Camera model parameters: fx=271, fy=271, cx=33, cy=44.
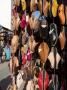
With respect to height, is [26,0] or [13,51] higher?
[26,0]

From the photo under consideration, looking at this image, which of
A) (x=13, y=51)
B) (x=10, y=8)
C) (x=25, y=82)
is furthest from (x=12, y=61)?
(x=10, y=8)

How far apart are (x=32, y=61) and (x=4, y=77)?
38 centimetres

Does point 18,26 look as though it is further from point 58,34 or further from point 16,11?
point 58,34

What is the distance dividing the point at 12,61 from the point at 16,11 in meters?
0.23

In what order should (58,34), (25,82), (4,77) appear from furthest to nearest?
(4,77) < (25,82) < (58,34)

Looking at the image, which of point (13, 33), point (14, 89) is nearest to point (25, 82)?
point (14, 89)

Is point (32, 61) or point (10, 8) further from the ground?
point (10, 8)

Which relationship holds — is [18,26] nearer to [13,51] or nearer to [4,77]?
[13,51]

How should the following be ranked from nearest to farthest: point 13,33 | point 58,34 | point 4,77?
1. point 58,34
2. point 13,33
3. point 4,77

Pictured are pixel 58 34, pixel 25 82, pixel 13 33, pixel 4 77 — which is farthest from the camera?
pixel 4 77

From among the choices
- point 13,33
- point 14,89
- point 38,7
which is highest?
point 38,7

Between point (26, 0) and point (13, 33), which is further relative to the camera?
point (13, 33)

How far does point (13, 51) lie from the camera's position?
122 cm

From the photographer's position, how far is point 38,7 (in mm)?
1034
